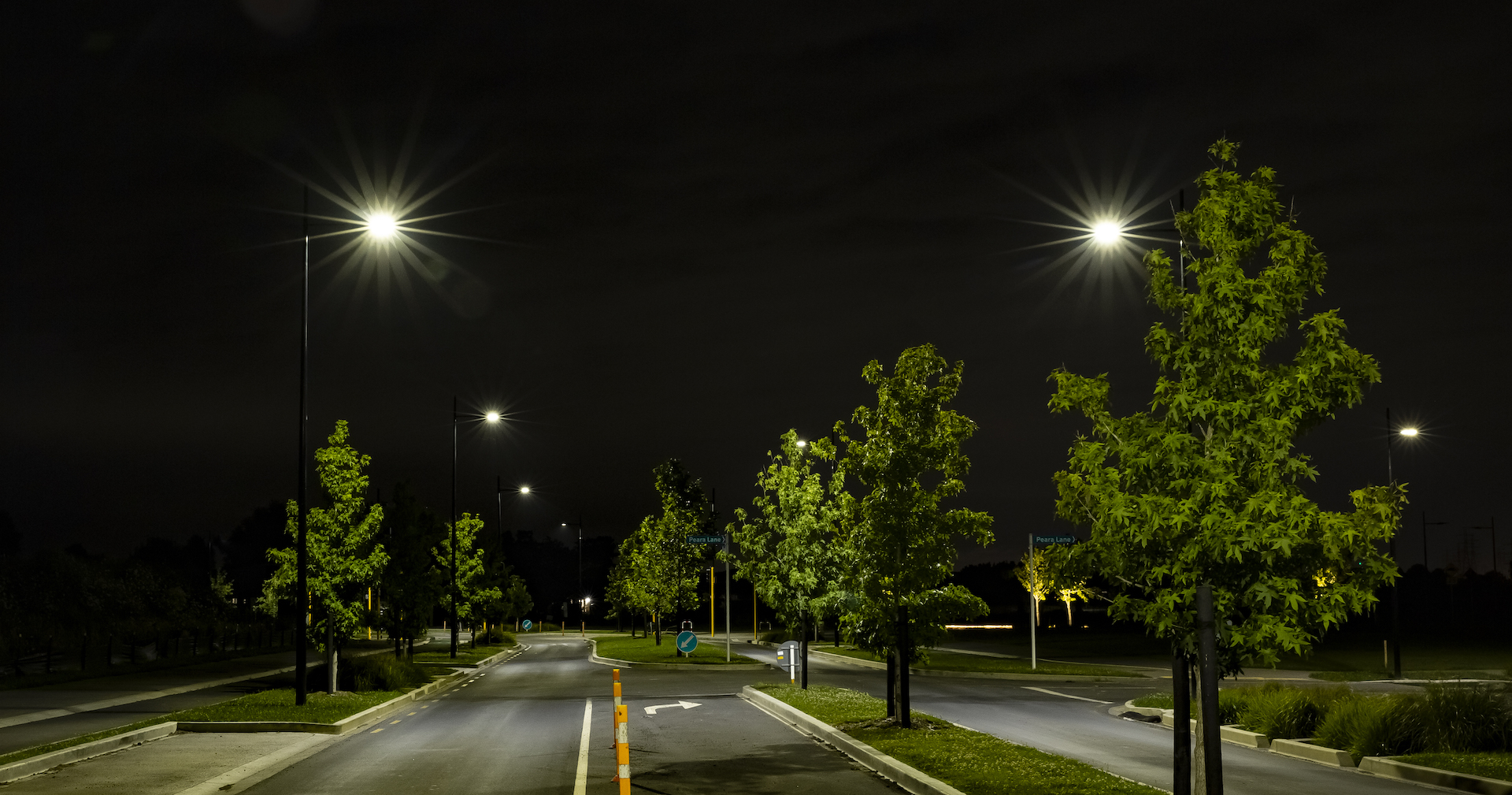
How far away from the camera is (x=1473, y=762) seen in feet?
49.4

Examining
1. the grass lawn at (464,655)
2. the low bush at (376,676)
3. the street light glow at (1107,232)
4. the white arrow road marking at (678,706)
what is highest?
the street light glow at (1107,232)

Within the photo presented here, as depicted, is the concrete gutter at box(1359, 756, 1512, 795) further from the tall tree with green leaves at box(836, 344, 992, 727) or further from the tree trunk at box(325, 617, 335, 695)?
the tree trunk at box(325, 617, 335, 695)

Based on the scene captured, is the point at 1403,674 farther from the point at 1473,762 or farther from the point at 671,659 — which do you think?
the point at 1473,762

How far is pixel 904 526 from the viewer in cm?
1814

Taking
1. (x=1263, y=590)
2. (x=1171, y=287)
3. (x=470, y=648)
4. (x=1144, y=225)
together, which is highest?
(x=1144, y=225)

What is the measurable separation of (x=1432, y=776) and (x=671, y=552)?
46.4m

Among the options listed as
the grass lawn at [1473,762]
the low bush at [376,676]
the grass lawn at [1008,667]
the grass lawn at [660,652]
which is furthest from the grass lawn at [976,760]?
the grass lawn at [660,652]

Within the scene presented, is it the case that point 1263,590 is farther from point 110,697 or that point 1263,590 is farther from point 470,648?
point 470,648

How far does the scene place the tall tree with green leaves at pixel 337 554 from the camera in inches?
1055

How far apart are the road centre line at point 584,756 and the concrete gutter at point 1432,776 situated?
9.95 meters

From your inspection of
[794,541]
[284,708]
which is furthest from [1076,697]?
[284,708]

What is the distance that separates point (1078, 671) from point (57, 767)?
30174 mm

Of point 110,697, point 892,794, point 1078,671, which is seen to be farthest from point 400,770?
point 1078,671

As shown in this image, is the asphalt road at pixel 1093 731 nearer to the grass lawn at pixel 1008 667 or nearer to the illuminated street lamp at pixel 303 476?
the grass lawn at pixel 1008 667
